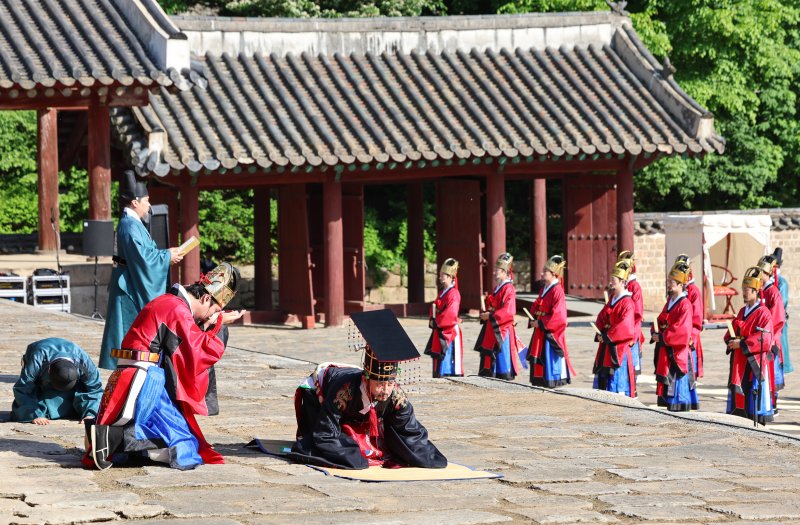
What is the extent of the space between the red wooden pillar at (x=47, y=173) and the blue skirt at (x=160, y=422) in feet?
45.0

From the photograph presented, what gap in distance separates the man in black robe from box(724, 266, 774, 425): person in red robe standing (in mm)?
5447

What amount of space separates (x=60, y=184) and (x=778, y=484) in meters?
19.3

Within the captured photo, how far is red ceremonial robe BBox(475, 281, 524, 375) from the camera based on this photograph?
13.6 m

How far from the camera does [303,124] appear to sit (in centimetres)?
1838

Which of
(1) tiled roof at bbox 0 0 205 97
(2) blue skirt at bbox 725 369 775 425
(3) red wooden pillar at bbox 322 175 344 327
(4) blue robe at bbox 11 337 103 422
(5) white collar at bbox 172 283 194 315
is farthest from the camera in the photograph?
(3) red wooden pillar at bbox 322 175 344 327

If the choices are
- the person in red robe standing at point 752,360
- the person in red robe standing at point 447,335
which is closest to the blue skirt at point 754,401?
the person in red robe standing at point 752,360

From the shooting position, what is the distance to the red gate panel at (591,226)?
68.8ft

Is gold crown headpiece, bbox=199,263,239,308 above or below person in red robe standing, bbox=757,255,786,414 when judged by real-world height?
above

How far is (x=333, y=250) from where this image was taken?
18.6 m

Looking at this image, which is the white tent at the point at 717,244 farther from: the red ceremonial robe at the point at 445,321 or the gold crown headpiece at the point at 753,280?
the gold crown headpiece at the point at 753,280

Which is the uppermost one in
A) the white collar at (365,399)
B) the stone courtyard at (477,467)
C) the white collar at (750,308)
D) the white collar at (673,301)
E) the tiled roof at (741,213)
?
the tiled roof at (741,213)

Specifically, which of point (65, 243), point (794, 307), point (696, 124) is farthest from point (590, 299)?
point (65, 243)

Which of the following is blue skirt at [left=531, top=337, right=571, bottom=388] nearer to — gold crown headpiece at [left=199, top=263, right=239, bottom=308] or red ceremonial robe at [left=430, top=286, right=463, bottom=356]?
red ceremonial robe at [left=430, top=286, right=463, bottom=356]

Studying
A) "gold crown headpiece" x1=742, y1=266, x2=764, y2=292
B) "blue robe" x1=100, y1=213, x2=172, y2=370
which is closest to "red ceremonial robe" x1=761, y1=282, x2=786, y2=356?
"gold crown headpiece" x1=742, y1=266, x2=764, y2=292
